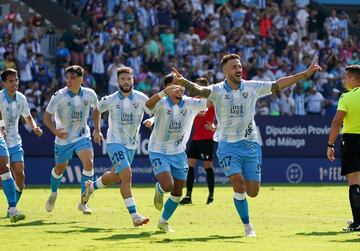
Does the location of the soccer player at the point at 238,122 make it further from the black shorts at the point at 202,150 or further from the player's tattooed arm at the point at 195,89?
the black shorts at the point at 202,150

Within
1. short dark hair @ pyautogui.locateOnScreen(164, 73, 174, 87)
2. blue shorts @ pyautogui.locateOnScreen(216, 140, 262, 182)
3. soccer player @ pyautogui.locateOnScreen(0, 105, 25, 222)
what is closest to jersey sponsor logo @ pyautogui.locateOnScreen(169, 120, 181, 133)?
short dark hair @ pyautogui.locateOnScreen(164, 73, 174, 87)

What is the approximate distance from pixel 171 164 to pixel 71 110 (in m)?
3.58

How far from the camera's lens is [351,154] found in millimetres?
16203

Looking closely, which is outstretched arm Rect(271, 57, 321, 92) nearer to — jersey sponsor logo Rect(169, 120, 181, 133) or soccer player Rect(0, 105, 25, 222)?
jersey sponsor logo Rect(169, 120, 181, 133)

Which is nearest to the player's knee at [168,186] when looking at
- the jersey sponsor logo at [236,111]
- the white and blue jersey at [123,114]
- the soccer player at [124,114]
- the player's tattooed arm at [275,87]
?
the soccer player at [124,114]

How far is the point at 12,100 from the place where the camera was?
1898cm

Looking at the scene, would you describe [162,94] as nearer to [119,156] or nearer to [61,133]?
[119,156]

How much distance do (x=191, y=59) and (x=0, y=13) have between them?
22.4 ft

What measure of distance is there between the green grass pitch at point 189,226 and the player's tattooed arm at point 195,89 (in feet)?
6.82

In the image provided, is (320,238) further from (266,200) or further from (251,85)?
(266,200)

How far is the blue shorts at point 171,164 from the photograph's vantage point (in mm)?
15883

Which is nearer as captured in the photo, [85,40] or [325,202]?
[325,202]

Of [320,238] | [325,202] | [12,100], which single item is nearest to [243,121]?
[320,238]

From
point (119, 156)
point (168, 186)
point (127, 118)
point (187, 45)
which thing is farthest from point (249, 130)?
point (187, 45)
